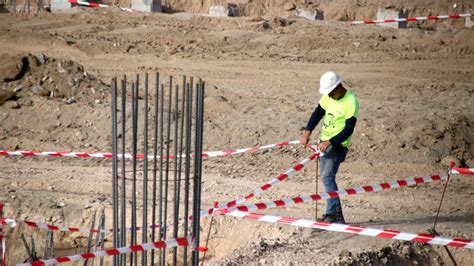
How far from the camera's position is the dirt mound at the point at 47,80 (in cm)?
1482

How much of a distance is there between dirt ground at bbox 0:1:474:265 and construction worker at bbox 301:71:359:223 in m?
0.65

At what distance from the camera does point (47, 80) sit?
15.0 metres

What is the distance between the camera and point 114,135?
6363 millimetres

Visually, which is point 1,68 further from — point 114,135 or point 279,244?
point 114,135

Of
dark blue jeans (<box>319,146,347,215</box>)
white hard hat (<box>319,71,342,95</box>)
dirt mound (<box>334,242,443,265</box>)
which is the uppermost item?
white hard hat (<box>319,71,342,95</box>)

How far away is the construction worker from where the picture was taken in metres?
8.51

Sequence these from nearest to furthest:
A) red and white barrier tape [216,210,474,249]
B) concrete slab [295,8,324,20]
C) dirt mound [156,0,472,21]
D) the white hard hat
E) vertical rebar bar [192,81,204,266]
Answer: vertical rebar bar [192,81,204,266]
red and white barrier tape [216,210,474,249]
the white hard hat
concrete slab [295,8,324,20]
dirt mound [156,0,472,21]

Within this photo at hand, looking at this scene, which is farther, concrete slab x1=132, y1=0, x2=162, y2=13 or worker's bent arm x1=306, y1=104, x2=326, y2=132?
concrete slab x1=132, y1=0, x2=162, y2=13

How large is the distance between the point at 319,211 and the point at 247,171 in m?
2.38

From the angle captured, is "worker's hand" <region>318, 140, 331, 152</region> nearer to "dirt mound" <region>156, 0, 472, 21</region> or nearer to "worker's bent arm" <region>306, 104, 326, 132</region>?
"worker's bent arm" <region>306, 104, 326, 132</region>

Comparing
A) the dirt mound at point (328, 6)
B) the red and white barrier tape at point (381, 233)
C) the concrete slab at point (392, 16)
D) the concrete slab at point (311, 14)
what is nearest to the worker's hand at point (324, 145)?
the red and white barrier tape at point (381, 233)

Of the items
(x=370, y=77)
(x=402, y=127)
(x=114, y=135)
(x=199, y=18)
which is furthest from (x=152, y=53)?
(x=114, y=135)

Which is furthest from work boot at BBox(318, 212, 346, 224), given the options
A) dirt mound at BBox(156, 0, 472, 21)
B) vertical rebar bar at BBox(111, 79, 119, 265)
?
dirt mound at BBox(156, 0, 472, 21)

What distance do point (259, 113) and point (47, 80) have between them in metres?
4.06
